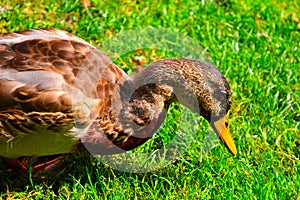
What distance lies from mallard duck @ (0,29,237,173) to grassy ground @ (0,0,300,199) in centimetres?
26

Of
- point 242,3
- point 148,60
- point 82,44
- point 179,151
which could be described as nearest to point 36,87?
point 82,44

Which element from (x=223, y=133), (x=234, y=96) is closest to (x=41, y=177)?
(x=223, y=133)

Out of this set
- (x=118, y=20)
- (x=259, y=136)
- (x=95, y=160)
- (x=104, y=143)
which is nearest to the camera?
(x=104, y=143)

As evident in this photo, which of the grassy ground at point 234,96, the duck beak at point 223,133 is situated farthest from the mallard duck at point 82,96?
the grassy ground at point 234,96

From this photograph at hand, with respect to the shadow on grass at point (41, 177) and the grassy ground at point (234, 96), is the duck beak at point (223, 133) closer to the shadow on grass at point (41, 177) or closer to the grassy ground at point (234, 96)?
the grassy ground at point (234, 96)

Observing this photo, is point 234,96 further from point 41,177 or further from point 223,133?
point 41,177

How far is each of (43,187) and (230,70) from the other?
216cm

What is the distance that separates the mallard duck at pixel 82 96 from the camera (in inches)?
147

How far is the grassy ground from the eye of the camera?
4207 millimetres

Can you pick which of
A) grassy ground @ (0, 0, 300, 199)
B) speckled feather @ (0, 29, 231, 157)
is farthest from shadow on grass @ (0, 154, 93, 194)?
speckled feather @ (0, 29, 231, 157)

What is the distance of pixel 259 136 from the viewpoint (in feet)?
16.0

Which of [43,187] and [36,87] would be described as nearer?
[36,87]

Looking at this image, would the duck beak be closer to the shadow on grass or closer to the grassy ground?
the grassy ground

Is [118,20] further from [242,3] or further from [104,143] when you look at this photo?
[104,143]
